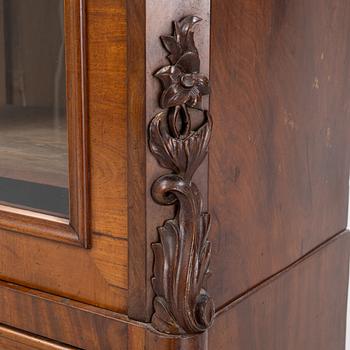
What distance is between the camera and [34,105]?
71 centimetres

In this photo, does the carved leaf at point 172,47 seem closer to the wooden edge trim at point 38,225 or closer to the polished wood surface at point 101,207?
the polished wood surface at point 101,207

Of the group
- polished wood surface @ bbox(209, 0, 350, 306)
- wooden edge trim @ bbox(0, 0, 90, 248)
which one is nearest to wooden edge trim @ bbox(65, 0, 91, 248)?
wooden edge trim @ bbox(0, 0, 90, 248)

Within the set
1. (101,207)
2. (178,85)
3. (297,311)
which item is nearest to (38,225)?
(101,207)

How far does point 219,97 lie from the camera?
2.25 ft

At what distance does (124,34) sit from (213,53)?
8 cm

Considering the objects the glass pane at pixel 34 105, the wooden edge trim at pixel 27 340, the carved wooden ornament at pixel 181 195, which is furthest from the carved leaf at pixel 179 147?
the wooden edge trim at pixel 27 340

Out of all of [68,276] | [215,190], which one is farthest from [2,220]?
[215,190]

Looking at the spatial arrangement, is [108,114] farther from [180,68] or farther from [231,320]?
[231,320]

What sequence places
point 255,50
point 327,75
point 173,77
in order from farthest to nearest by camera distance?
point 327,75, point 255,50, point 173,77

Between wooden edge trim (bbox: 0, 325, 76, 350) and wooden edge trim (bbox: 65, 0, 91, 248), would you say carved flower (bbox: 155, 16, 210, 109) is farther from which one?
wooden edge trim (bbox: 0, 325, 76, 350)

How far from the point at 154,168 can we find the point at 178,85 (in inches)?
2.7

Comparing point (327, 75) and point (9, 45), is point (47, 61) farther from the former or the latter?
point (327, 75)

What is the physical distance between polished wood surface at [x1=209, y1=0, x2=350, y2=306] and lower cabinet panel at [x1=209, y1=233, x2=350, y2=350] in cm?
2

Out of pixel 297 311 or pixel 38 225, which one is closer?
pixel 38 225
